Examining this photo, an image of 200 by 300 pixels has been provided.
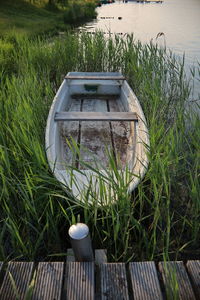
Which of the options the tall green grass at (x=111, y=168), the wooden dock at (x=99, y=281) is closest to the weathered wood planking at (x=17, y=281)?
the wooden dock at (x=99, y=281)

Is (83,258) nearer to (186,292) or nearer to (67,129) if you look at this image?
(186,292)

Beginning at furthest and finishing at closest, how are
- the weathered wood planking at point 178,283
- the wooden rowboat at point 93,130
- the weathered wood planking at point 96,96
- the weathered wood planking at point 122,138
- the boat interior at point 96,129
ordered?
1. the weathered wood planking at point 96,96
2. the weathered wood planking at point 122,138
3. the boat interior at point 96,129
4. the wooden rowboat at point 93,130
5. the weathered wood planking at point 178,283

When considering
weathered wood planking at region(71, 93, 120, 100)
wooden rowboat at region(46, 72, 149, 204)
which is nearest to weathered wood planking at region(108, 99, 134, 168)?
wooden rowboat at region(46, 72, 149, 204)

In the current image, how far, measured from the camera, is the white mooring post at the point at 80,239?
1.07 meters

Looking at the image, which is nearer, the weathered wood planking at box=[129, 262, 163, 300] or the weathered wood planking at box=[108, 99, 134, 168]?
the weathered wood planking at box=[129, 262, 163, 300]

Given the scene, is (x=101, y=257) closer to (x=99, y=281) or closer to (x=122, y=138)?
(x=99, y=281)

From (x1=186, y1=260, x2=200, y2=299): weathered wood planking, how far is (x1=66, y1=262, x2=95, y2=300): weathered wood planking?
1.66 feet

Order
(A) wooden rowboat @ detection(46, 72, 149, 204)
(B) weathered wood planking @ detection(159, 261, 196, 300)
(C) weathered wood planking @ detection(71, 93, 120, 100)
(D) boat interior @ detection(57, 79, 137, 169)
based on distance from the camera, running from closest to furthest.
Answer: (B) weathered wood planking @ detection(159, 261, 196, 300), (A) wooden rowboat @ detection(46, 72, 149, 204), (D) boat interior @ detection(57, 79, 137, 169), (C) weathered wood planking @ detection(71, 93, 120, 100)

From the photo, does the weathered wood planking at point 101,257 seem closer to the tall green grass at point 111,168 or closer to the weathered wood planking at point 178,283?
the tall green grass at point 111,168

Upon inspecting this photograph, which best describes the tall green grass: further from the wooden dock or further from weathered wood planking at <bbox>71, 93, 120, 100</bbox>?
weathered wood planking at <bbox>71, 93, 120, 100</bbox>

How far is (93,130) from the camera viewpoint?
9.39 feet

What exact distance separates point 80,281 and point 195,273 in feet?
1.94

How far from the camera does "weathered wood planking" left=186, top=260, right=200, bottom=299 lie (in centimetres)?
112

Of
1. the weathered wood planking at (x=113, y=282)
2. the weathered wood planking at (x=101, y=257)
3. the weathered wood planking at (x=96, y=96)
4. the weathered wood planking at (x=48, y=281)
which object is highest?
the weathered wood planking at (x=96, y=96)
